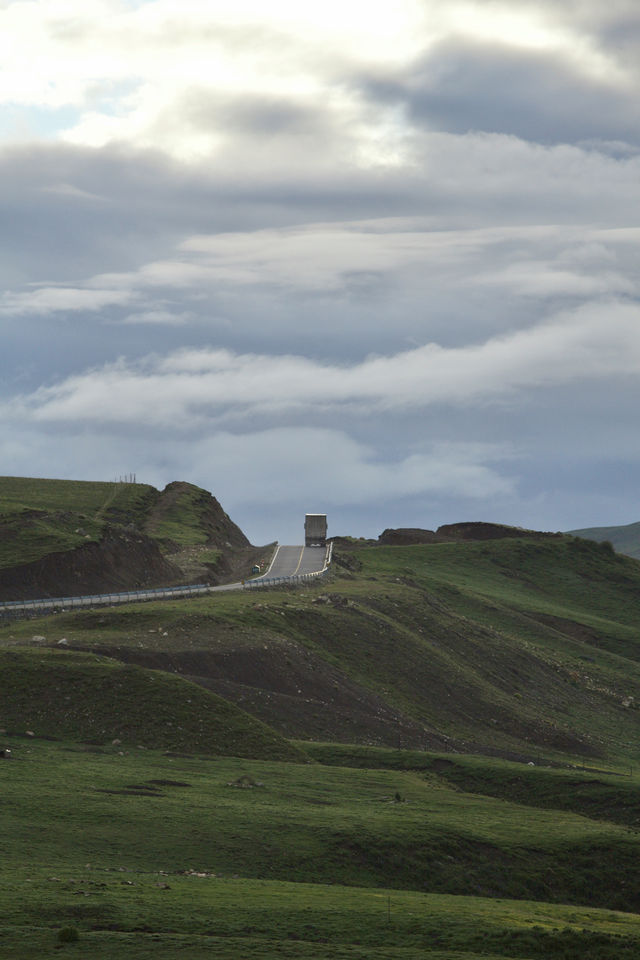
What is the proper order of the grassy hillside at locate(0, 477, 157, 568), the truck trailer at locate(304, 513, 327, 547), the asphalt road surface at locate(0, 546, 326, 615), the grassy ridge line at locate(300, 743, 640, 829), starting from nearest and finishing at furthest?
the grassy ridge line at locate(300, 743, 640, 829) < the asphalt road surface at locate(0, 546, 326, 615) < the grassy hillside at locate(0, 477, 157, 568) < the truck trailer at locate(304, 513, 327, 547)

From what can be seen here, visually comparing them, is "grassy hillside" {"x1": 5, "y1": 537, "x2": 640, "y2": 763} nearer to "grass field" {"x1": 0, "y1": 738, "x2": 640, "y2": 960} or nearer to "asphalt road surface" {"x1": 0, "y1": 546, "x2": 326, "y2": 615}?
"asphalt road surface" {"x1": 0, "y1": 546, "x2": 326, "y2": 615}

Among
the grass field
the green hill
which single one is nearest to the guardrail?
the green hill

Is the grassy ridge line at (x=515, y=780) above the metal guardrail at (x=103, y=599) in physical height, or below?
below

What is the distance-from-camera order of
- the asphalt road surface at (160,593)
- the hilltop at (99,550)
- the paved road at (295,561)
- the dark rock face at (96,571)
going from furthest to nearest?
1. the paved road at (295,561)
2. the hilltop at (99,550)
3. the dark rock face at (96,571)
4. the asphalt road surface at (160,593)

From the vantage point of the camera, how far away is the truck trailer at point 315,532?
18462cm

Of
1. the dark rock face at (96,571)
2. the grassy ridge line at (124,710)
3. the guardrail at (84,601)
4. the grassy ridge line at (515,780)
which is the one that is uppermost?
the dark rock face at (96,571)

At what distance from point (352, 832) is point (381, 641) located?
56.7 metres

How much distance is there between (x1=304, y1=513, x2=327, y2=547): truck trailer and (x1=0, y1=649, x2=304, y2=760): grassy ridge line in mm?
108274

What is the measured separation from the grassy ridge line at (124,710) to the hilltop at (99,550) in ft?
143

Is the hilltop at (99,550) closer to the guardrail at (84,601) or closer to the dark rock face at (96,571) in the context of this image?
the dark rock face at (96,571)

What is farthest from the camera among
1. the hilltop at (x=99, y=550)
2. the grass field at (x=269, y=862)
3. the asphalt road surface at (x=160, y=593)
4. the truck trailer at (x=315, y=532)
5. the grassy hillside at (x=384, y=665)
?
the truck trailer at (x=315, y=532)

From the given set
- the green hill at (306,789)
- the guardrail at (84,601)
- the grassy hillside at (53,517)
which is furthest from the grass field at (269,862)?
the grassy hillside at (53,517)

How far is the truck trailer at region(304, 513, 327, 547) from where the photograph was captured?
606ft

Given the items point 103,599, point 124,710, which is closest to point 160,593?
point 103,599
